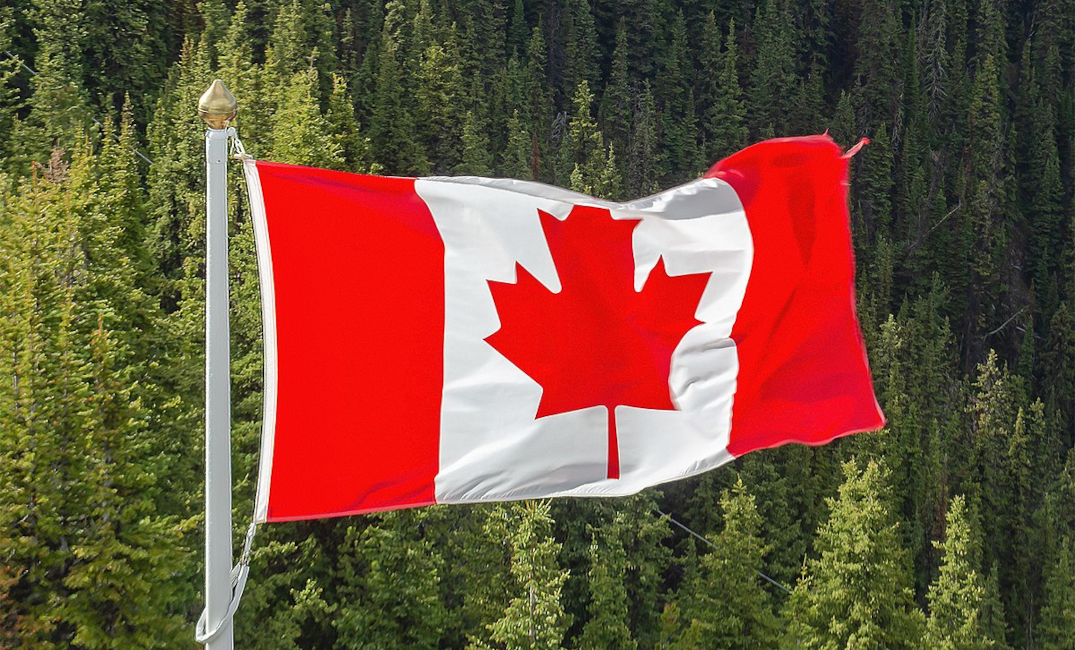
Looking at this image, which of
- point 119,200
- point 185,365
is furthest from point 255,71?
point 185,365

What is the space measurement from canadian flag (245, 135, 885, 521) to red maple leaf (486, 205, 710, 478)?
0.02 metres

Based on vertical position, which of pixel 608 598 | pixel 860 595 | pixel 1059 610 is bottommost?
pixel 1059 610

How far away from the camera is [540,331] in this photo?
1007 cm

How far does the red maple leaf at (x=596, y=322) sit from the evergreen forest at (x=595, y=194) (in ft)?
73.2

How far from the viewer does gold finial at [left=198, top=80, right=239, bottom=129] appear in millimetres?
7776

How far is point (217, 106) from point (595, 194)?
3643 inches

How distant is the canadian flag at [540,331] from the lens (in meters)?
9.03

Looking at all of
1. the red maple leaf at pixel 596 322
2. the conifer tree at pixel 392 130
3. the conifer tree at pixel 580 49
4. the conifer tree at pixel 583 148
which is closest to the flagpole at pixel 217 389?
the red maple leaf at pixel 596 322

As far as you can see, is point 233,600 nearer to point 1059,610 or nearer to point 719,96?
point 1059,610

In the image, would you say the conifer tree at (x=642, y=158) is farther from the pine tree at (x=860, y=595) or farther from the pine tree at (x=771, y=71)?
the pine tree at (x=860, y=595)

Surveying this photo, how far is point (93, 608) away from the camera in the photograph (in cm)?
3066

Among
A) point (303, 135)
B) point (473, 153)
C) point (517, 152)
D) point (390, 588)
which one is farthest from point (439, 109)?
point (390, 588)

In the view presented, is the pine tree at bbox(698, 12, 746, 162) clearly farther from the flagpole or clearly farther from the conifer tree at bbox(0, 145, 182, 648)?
the flagpole

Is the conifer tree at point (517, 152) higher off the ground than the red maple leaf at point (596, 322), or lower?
higher
